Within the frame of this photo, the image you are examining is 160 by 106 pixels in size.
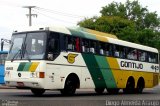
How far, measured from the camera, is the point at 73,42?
22328mm

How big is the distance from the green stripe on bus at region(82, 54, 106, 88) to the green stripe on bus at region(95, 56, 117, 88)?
252 mm

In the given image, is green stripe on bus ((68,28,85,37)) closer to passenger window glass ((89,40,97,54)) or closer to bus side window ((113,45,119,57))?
passenger window glass ((89,40,97,54))

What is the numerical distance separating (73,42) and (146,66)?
8.78 meters

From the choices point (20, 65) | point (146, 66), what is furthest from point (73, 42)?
point (146, 66)

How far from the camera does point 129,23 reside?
71750mm

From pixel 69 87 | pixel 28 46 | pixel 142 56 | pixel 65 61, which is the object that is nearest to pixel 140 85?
pixel 142 56

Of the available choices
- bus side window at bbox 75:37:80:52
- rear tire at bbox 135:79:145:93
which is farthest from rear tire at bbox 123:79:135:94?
bus side window at bbox 75:37:80:52

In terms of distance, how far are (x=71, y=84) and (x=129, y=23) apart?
50.7 metres

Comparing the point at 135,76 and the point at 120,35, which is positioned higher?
the point at 120,35

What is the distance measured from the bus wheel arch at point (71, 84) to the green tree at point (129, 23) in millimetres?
45782

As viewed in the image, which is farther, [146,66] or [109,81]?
[146,66]

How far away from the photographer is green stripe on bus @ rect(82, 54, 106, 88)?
76.5 ft

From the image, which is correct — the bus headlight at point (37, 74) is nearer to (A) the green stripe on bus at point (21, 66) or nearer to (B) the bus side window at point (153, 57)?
Answer: (A) the green stripe on bus at point (21, 66)

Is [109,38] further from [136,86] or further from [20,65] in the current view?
[20,65]
